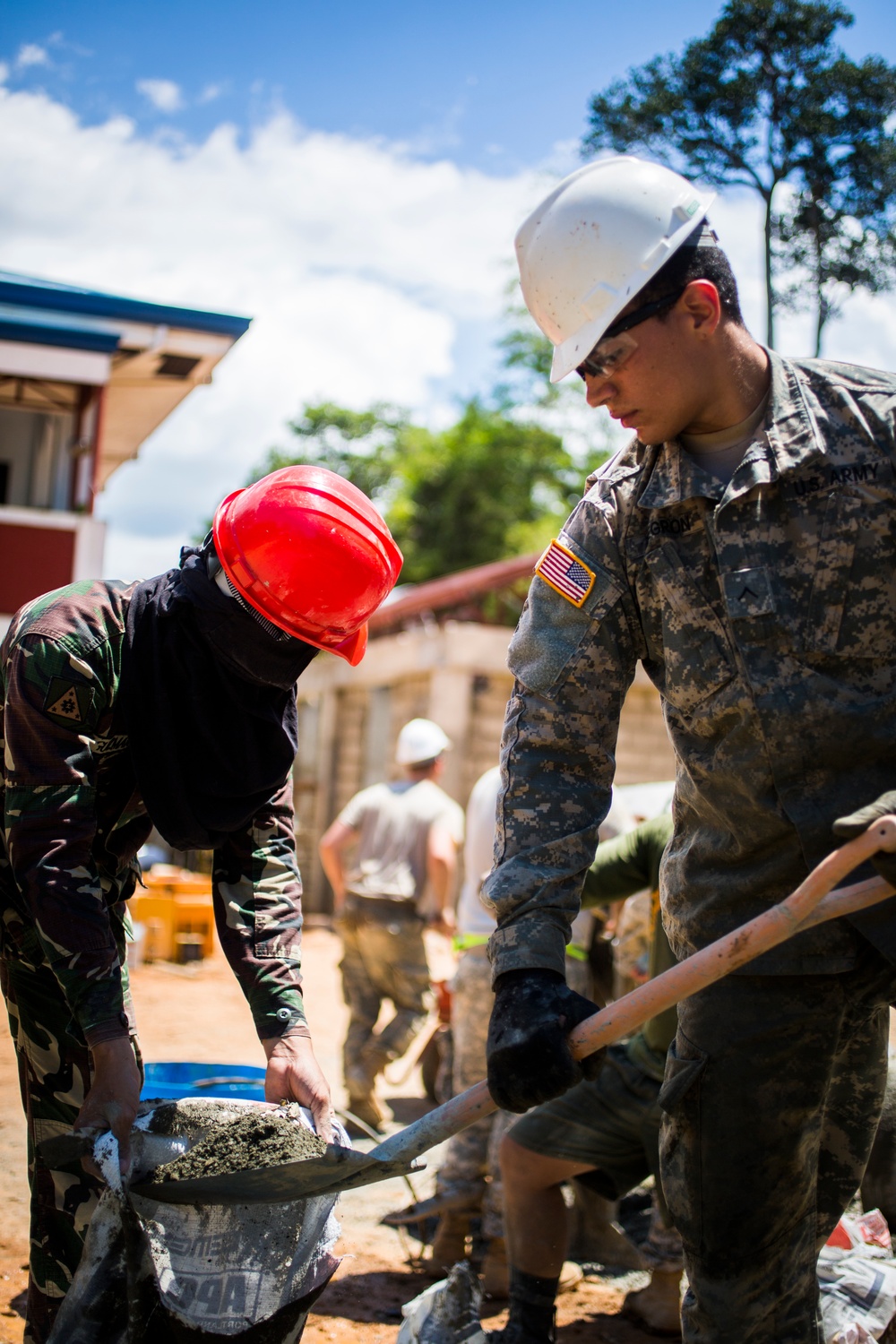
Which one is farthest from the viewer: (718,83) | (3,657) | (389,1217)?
(718,83)

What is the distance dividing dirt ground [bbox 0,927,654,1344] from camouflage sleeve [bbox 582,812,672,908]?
1.32 meters

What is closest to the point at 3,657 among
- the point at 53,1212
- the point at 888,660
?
the point at 53,1212

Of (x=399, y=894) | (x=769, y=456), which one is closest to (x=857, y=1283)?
(x=769, y=456)

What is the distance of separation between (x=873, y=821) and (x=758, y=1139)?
66 centimetres

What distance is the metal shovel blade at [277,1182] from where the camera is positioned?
2.08m

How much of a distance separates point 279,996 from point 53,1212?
62 centimetres

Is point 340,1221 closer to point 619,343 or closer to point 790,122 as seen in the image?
point 619,343

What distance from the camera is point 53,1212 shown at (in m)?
2.41

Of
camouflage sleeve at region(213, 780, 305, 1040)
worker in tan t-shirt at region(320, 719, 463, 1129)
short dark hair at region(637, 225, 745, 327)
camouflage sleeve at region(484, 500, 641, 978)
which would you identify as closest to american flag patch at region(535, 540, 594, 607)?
camouflage sleeve at region(484, 500, 641, 978)

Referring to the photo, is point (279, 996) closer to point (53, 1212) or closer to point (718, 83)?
point (53, 1212)

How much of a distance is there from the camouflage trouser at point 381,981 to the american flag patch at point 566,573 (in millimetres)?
4468

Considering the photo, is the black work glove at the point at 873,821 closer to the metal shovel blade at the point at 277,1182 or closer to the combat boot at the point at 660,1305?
the metal shovel blade at the point at 277,1182

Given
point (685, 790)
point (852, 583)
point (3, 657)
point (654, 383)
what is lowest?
point (685, 790)

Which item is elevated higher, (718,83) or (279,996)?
(718,83)
